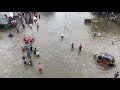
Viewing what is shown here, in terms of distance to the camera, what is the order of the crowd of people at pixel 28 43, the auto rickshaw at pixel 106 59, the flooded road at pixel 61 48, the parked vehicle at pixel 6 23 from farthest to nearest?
1. the parked vehicle at pixel 6 23
2. the crowd of people at pixel 28 43
3. the auto rickshaw at pixel 106 59
4. the flooded road at pixel 61 48

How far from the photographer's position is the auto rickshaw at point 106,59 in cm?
2052

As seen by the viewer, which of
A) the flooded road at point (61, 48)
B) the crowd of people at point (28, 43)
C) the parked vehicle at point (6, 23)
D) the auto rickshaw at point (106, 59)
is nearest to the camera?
the flooded road at point (61, 48)

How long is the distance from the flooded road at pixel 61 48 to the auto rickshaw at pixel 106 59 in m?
0.53

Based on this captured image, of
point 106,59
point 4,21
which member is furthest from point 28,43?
point 106,59

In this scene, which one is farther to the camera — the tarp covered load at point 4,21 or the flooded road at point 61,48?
the tarp covered load at point 4,21

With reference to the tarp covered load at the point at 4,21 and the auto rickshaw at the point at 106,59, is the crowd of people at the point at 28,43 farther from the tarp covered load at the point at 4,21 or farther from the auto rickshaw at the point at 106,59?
the auto rickshaw at the point at 106,59

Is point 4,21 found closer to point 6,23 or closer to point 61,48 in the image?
point 6,23

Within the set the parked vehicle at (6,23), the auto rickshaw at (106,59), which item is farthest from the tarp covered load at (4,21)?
the auto rickshaw at (106,59)

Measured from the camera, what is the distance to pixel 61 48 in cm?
2328

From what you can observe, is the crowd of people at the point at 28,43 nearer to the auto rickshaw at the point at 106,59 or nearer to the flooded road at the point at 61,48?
the flooded road at the point at 61,48

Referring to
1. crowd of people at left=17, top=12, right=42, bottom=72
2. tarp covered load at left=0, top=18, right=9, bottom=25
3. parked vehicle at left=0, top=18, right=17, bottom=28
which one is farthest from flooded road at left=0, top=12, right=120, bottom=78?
tarp covered load at left=0, top=18, right=9, bottom=25

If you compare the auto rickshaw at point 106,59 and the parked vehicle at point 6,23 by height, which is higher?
the parked vehicle at point 6,23
